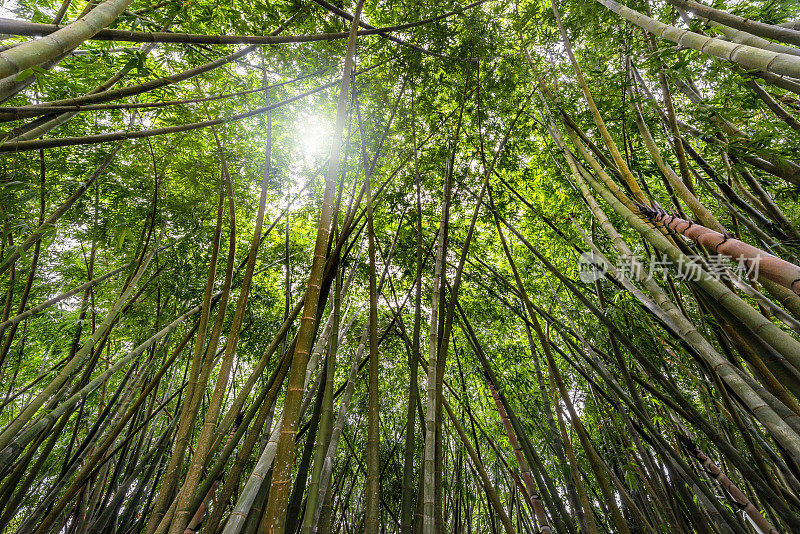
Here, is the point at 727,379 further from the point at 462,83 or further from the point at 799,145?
the point at 462,83

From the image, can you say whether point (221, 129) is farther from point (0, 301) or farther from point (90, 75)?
point (0, 301)

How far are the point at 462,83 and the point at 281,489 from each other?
347 centimetres

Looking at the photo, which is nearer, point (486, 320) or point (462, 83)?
point (462, 83)

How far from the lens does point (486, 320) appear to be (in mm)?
4926

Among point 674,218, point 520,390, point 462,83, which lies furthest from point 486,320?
point 674,218

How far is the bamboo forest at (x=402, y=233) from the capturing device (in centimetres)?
146

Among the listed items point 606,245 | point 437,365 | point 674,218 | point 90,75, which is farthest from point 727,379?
point 90,75

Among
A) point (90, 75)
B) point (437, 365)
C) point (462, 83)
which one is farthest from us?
point (462, 83)

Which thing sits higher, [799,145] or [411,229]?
[411,229]

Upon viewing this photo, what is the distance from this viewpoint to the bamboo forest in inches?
57.5

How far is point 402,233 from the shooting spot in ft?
13.1

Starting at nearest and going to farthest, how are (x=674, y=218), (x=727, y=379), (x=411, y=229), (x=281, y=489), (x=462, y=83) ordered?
(x=281, y=489) → (x=727, y=379) → (x=674, y=218) → (x=462, y=83) → (x=411, y=229)

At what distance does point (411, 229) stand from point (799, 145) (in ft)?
9.56

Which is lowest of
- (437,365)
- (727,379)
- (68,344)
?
(727,379)
